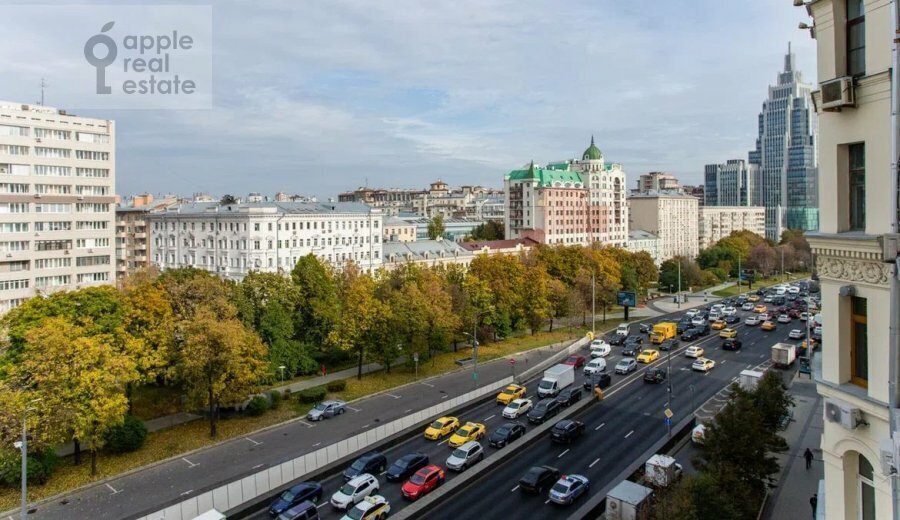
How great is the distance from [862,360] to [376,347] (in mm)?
45306

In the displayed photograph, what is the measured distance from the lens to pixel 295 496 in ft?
94.9

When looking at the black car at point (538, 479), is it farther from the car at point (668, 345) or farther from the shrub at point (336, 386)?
the car at point (668, 345)

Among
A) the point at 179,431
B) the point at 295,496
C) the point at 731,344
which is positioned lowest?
the point at 179,431

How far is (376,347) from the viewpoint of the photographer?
175ft

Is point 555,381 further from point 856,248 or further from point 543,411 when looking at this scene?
point 856,248

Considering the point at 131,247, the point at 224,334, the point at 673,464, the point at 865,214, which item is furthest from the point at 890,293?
the point at 131,247

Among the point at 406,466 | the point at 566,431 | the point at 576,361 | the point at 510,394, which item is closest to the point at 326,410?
the point at 406,466

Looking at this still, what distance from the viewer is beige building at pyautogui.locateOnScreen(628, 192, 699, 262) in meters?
156

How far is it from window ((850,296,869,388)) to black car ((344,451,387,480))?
2672 centimetres

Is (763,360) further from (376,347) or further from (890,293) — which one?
(890,293)

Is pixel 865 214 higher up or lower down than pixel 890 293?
higher up

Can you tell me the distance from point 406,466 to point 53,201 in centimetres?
5633


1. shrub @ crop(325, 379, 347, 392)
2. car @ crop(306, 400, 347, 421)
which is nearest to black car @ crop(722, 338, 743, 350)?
shrub @ crop(325, 379, 347, 392)

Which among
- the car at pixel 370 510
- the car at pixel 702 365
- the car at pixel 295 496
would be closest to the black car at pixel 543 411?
the car at pixel 370 510
